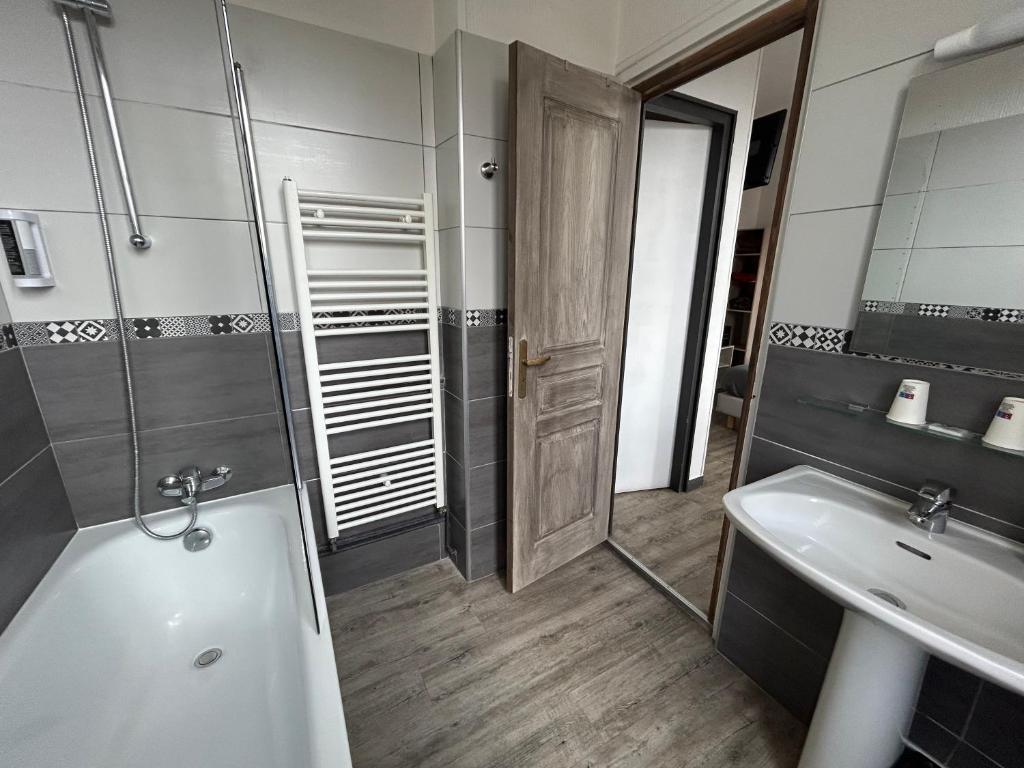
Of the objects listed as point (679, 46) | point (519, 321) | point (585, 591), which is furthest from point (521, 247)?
point (585, 591)

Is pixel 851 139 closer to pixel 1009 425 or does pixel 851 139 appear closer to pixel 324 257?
pixel 1009 425

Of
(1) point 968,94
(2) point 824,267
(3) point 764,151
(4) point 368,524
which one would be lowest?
(4) point 368,524

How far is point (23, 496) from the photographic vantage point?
44.2 inches

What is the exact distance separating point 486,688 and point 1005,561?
1.41 meters

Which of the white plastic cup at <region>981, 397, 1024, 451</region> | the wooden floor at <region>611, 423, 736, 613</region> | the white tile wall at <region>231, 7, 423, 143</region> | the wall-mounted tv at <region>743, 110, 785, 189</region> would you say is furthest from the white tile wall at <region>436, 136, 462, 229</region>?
the wall-mounted tv at <region>743, 110, 785, 189</region>

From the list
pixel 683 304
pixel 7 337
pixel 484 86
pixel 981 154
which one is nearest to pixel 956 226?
pixel 981 154

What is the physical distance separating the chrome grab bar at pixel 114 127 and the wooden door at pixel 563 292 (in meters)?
1.13

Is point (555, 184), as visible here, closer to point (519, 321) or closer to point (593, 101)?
point (593, 101)

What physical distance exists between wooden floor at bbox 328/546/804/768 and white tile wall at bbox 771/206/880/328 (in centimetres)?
127

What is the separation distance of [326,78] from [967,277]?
1876mm

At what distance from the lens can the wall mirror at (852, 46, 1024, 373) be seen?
2.78 ft

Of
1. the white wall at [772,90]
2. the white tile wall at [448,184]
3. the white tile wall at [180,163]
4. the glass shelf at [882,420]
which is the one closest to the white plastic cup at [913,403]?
the glass shelf at [882,420]

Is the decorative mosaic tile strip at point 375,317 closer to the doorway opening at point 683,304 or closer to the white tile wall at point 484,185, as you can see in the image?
the white tile wall at point 484,185

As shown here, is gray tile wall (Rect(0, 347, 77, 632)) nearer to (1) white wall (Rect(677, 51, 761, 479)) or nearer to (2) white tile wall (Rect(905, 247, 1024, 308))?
(2) white tile wall (Rect(905, 247, 1024, 308))
